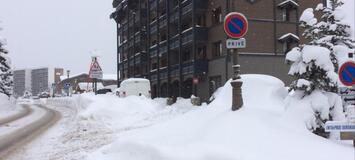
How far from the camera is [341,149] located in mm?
9016

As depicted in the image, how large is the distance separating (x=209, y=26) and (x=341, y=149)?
3397 centimetres

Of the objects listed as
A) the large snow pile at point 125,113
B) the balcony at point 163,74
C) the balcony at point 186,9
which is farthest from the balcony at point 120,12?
the large snow pile at point 125,113

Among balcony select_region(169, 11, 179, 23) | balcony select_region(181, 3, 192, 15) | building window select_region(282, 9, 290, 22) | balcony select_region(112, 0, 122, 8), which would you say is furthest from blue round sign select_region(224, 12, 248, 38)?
balcony select_region(112, 0, 122, 8)

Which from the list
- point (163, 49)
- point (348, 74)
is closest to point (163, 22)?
point (163, 49)

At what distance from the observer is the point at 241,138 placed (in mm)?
9266

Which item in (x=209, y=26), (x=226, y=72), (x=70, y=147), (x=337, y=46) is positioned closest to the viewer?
(x=337, y=46)

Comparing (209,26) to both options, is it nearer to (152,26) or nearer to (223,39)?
(223,39)

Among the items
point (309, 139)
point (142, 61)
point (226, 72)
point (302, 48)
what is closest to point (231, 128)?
point (309, 139)

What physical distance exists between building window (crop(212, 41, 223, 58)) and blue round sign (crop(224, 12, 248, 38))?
29.0 meters

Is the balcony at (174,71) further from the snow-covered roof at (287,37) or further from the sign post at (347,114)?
the sign post at (347,114)

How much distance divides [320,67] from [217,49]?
31.0m

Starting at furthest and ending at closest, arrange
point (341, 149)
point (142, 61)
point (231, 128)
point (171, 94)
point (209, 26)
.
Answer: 1. point (142, 61)
2. point (171, 94)
3. point (209, 26)
4. point (231, 128)
5. point (341, 149)

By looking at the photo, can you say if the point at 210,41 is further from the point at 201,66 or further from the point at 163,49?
the point at 163,49

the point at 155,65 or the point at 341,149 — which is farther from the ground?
the point at 155,65
